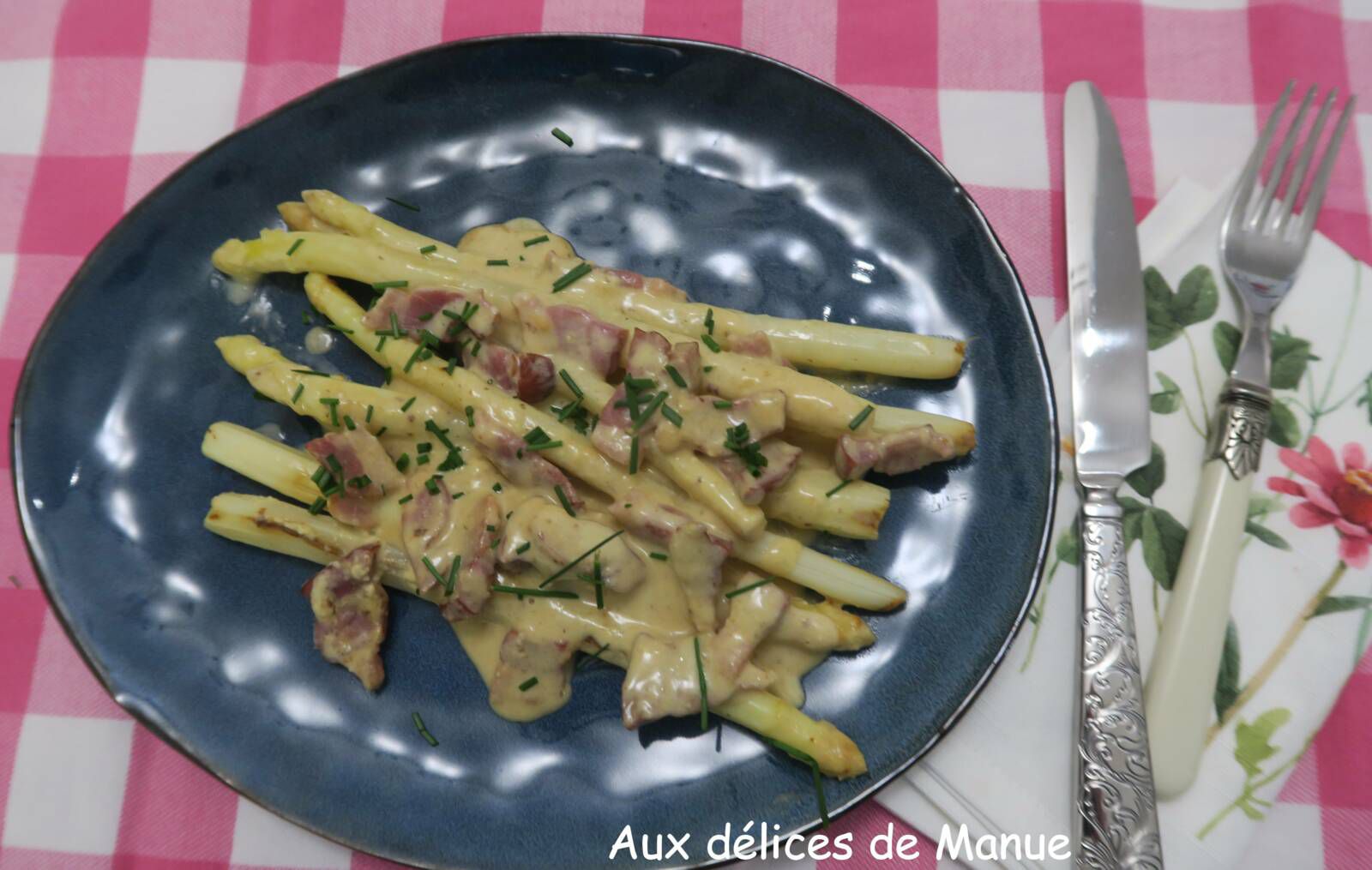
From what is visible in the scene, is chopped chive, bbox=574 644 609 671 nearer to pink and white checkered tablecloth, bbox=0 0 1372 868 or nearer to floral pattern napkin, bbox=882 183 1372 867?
floral pattern napkin, bbox=882 183 1372 867

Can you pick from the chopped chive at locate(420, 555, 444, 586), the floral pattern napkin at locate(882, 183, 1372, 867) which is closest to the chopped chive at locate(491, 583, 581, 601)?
the chopped chive at locate(420, 555, 444, 586)

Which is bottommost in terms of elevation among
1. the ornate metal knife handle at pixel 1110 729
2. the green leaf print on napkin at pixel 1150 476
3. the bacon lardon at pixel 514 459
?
the ornate metal knife handle at pixel 1110 729

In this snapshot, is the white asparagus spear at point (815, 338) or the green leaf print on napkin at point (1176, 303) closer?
the white asparagus spear at point (815, 338)

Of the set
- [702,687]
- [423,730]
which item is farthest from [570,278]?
[423,730]

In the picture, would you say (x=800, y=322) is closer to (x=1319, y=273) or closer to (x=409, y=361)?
(x=409, y=361)

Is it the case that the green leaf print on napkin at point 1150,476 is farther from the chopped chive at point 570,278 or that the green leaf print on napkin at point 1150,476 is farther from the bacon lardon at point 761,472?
the chopped chive at point 570,278

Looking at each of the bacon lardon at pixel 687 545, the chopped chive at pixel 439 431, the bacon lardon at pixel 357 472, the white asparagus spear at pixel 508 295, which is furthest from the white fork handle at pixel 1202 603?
the bacon lardon at pixel 357 472
